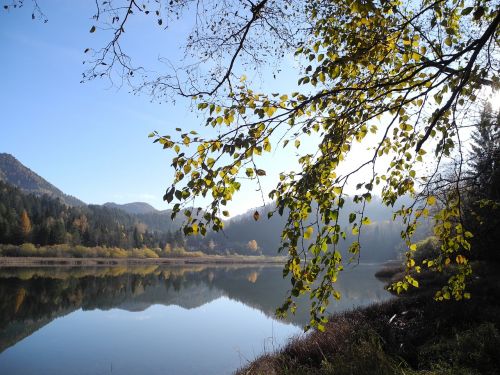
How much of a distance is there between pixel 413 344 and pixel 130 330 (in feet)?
59.5

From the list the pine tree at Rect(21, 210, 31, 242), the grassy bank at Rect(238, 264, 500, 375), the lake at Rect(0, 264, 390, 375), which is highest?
the pine tree at Rect(21, 210, 31, 242)

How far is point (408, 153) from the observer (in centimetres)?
505

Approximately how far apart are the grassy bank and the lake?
245cm

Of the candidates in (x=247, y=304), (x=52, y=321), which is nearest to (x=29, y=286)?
(x=52, y=321)

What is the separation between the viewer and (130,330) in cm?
2338

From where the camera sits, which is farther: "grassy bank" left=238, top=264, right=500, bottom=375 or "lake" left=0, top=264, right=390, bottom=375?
"lake" left=0, top=264, right=390, bottom=375

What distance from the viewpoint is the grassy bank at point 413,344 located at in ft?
22.1

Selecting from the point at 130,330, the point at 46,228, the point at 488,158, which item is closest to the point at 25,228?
the point at 46,228

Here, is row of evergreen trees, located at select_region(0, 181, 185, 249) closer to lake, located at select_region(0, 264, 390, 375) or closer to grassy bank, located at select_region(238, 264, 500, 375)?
lake, located at select_region(0, 264, 390, 375)

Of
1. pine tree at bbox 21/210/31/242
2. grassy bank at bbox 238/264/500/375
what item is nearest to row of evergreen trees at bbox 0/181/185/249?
pine tree at bbox 21/210/31/242

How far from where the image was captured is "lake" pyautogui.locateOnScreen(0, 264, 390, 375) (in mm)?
16109

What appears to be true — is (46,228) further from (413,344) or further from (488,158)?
(488,158)

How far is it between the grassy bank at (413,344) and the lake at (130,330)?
2455 millimetres

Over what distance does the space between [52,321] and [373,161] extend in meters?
26.2
